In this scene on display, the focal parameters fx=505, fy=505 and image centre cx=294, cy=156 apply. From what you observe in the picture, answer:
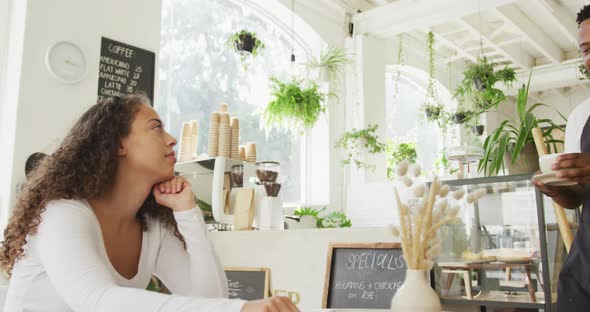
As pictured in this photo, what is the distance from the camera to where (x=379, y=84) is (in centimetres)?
664

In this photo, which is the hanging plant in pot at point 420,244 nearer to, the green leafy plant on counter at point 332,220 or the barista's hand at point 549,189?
the barista's hand at point 549,189

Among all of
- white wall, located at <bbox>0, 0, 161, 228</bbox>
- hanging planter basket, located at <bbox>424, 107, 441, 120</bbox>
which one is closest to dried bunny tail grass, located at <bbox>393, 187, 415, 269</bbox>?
white wall, located at <bbox>0, 0, 161, 228</bbox>

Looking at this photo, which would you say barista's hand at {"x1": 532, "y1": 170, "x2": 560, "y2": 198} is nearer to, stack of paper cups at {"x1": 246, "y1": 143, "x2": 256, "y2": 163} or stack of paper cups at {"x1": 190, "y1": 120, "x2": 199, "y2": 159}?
stack of paper cups at {"x1": 246, "y1": 143, "x2": 256, "y2": 163}

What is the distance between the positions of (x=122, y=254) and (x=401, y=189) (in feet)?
8.17

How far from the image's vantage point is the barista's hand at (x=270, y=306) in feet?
3.13

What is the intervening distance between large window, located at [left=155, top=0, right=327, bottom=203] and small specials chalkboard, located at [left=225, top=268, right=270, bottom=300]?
7.98 ft

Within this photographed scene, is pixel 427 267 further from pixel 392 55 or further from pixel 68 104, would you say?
pixel 392 55

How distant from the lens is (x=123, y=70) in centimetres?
370

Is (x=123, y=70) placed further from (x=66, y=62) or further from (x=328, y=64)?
(x=328, y=64)

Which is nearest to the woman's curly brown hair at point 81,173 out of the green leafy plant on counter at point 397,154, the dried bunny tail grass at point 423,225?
the dried bunny tail grass at point 423,225

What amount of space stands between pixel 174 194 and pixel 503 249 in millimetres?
→ 1297

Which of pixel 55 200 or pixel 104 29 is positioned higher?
pixel 104 29

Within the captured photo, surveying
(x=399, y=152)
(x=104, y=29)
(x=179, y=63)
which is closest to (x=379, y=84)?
(x=399, y=152)

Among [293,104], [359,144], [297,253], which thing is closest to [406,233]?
[297,253]
